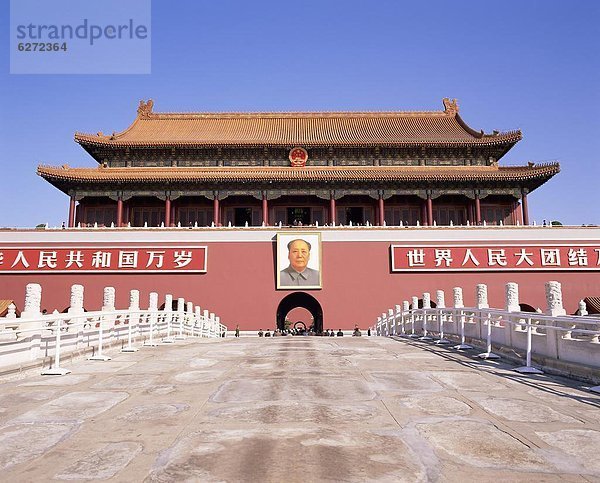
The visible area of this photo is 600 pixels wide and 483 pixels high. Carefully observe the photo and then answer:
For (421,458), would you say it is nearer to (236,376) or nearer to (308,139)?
(236,376)

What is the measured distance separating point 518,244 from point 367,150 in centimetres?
962

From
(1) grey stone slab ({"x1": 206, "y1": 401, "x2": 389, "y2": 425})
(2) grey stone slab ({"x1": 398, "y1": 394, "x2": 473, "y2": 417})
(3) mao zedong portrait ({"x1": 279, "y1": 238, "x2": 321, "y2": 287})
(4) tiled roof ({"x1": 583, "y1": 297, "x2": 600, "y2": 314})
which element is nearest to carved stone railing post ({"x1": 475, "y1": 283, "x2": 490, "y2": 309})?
(2) grey stone slab ({"x1": 398, "y1": 394, "x2": 473, "y2": 417})

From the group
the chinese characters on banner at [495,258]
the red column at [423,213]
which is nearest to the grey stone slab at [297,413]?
the chinese characters on banner at [495,258]

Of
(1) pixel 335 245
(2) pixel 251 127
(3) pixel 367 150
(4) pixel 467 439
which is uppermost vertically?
(2) pixel 251 127

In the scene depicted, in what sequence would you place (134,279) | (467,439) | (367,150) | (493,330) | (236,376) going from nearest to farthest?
1. (467,439)
2. (236,376)
3. (493,330)
4. (134,279)
5. (367,150)

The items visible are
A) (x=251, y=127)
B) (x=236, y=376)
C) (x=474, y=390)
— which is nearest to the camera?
(x=474, y=390)

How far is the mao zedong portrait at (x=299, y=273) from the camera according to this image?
2441 centimetres

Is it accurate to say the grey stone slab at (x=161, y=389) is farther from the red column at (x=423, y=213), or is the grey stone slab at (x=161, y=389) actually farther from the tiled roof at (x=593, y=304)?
the tiled roof at (x=593, y=304)

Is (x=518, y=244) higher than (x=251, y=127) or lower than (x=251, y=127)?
lower

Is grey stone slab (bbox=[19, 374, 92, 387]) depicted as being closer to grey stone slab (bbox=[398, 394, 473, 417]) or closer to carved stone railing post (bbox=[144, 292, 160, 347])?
grey stone slab (bbox=[398, 394, 473, 417])

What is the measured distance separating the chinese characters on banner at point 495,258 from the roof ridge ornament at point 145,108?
738 inches

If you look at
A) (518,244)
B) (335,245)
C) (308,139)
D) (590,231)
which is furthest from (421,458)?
(308,139)

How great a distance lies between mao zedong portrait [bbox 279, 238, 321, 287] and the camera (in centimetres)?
2441

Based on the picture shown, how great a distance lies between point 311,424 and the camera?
14.9ft
